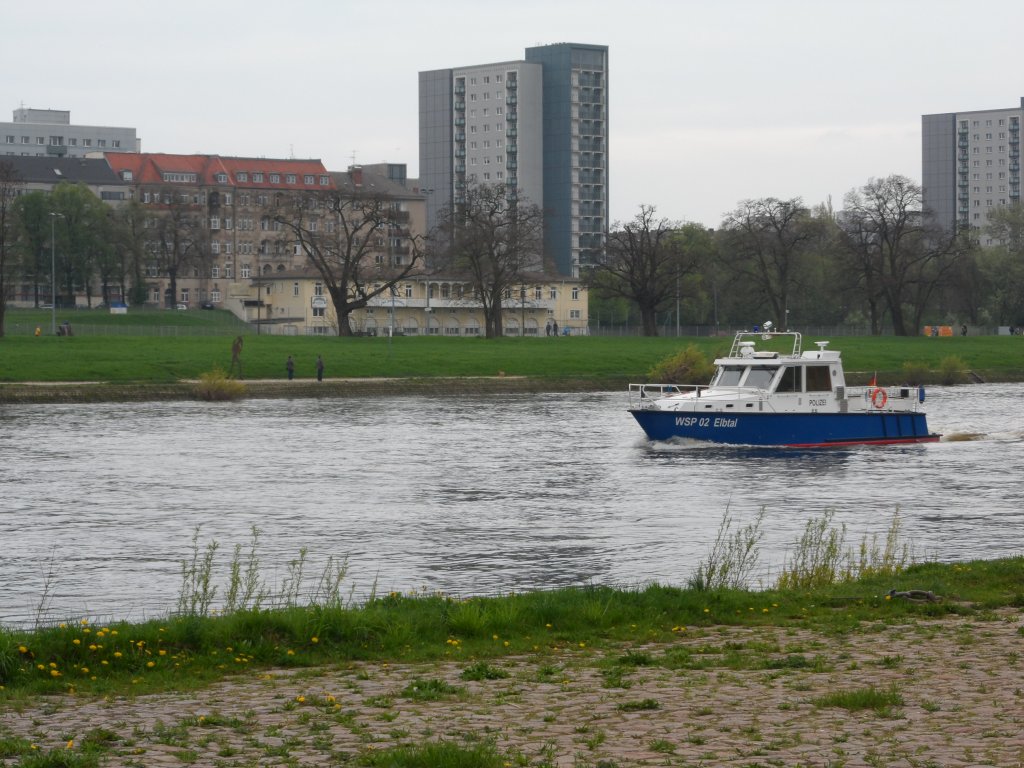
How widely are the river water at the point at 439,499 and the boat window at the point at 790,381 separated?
8.13 feet

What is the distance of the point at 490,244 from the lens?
120562 mm

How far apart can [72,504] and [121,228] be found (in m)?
120

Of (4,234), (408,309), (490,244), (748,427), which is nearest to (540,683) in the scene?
(748,427)

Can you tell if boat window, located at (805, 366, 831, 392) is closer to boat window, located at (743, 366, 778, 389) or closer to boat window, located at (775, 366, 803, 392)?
boat window, located at (775, 366, 803, 392)

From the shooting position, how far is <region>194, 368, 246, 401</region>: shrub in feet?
250

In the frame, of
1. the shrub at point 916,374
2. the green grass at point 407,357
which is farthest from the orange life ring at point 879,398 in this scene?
the shrub at point 916,374

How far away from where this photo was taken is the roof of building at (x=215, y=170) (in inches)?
7298

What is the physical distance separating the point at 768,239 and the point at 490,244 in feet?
101

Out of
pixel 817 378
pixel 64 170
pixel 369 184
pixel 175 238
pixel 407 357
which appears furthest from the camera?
pixel 369 184

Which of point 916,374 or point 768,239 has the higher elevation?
point 768,239

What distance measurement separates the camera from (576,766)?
9.89 metres

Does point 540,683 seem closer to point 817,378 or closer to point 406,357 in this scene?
point 817,378

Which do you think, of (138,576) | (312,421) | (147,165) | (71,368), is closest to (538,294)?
(147,165)

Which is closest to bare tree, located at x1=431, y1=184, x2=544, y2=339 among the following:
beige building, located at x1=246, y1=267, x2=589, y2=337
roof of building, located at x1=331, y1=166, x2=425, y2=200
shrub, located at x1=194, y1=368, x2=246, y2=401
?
beige building, located at x1=246, y1=267, x2=589, y2=337
